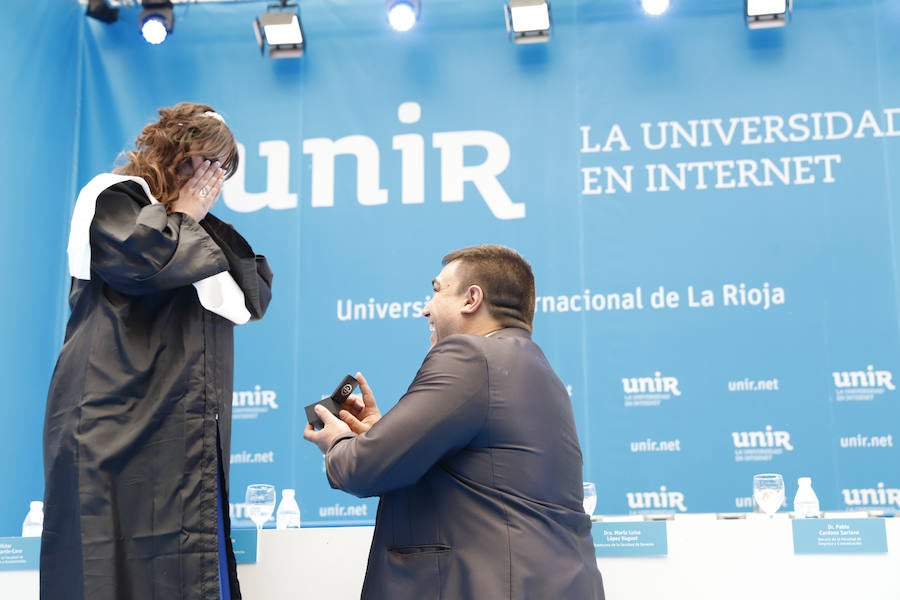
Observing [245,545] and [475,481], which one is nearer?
[475,481]

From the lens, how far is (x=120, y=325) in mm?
2092

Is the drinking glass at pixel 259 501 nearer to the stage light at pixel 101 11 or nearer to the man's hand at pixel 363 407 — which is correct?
the man's hand at pixel 363 407

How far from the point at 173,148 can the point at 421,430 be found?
873 millimetres

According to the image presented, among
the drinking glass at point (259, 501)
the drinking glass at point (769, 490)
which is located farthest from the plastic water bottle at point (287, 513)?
the drinking glass at point (769, 490)

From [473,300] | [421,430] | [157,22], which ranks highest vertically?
[157,22]

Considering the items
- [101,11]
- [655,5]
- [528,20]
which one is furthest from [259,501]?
[101,11]

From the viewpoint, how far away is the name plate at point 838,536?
2584 mm

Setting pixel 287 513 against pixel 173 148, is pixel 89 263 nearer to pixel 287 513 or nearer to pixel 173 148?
pixel 173 148

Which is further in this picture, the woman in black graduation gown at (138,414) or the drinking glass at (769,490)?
the drinking glass at (769,490)

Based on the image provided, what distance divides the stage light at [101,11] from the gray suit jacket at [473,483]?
398cm

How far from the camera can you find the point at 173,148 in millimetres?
2268

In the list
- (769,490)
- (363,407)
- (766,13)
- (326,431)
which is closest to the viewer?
(326,431)

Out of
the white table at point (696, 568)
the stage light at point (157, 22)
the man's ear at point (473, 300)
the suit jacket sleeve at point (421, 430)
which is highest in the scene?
the stage light at point (157, 22)

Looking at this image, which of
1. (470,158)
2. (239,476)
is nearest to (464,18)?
(470,158)
